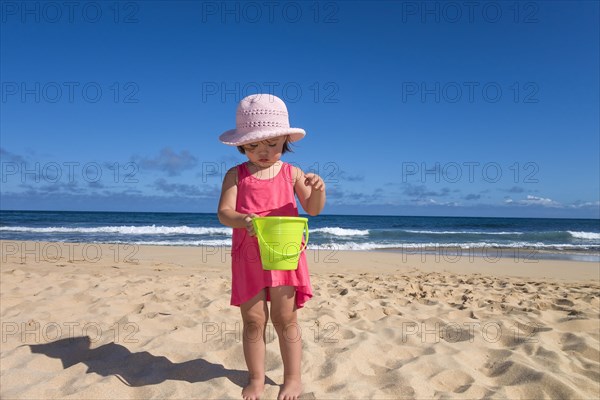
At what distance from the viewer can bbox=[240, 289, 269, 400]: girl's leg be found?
2307 millimetres

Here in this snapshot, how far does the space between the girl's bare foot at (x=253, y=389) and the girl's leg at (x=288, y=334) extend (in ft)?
0.37

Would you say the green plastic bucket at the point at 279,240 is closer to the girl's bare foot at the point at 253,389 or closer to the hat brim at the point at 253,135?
the hat brim at the point at 253,135

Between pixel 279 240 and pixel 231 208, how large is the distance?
0.40 m

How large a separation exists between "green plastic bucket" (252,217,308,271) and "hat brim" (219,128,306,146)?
413 millimetres

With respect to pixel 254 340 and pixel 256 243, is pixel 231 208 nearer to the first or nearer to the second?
pixel 256 243

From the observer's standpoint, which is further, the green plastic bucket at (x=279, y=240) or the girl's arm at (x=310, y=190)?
the girl's arm at (x=310, y=190)

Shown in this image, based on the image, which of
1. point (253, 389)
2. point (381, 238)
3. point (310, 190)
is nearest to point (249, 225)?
point (310, 190)

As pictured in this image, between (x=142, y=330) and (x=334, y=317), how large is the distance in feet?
5.25

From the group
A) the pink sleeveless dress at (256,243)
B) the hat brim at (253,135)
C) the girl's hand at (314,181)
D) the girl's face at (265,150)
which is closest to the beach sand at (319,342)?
the pink sleeveless dress at (256,243)

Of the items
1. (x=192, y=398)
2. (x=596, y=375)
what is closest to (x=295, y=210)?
(x=192, y=398)

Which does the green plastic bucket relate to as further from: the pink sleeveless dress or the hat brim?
the hat brim

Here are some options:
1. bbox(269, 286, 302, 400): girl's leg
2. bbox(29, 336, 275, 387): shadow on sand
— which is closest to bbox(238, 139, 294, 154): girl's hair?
bbox(269, 286, 302, 400): girl's leg

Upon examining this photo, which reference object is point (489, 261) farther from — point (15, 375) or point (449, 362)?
point (15, 375)

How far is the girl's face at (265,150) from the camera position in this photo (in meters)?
2.29
